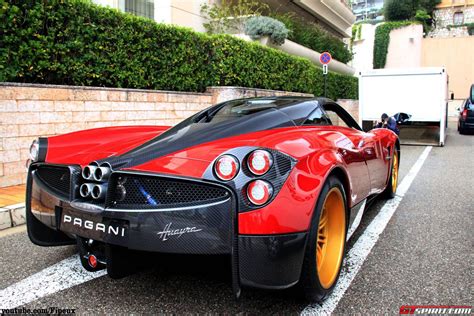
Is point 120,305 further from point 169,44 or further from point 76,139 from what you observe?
point 169,44

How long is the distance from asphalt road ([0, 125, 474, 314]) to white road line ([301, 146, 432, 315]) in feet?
0.13

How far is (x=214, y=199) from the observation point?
2.09 meters

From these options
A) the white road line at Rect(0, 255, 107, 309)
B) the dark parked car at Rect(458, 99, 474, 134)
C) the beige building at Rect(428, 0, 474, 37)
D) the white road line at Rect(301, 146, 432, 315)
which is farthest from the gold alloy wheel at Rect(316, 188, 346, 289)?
the beige building at Rect(428, 0, 474, 37)

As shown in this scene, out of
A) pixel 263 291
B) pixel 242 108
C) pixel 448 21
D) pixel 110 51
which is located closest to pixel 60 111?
pixel 110 51

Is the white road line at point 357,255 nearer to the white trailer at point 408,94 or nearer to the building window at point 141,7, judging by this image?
→ the white trailer at point 408,94

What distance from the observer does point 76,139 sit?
3.11 meters

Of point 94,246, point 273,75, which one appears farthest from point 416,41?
point 94,246

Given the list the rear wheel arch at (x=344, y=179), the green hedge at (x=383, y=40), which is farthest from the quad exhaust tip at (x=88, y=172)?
the green hedge at (x=383, y=40)

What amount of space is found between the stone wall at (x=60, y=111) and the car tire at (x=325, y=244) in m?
4.68

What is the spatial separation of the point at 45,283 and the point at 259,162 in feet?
5.87

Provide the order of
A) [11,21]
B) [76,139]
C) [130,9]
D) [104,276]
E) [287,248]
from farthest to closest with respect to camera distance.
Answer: [130,9] < [11,21] < [76,139] < [104,276] < [287,248]

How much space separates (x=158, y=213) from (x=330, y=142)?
50.3 inches

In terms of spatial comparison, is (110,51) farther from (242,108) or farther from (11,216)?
(242,108)

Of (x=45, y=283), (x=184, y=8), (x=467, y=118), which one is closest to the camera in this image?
(x=45, y=283)
